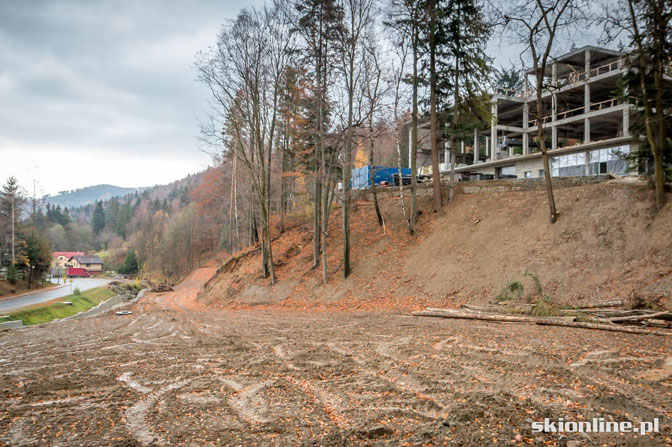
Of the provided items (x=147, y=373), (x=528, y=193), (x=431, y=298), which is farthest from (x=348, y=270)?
(x=147, y=373)

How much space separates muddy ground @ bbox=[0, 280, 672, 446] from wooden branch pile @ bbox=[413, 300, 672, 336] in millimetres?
738

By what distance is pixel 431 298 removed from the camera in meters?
15.4

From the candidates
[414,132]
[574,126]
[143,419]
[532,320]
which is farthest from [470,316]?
[574,126]

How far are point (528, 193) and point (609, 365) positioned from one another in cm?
1556

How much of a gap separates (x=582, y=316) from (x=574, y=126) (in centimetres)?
3014

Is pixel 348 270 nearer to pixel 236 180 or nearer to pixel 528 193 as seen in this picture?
pixel 528 193

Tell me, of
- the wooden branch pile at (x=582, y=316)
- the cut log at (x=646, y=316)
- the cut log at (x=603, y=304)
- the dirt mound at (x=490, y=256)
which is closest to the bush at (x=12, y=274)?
the dirt mound at (x=490, y=256)

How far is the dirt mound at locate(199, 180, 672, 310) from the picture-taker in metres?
12.4

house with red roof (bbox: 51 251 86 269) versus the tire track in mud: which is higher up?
the tire track in mud

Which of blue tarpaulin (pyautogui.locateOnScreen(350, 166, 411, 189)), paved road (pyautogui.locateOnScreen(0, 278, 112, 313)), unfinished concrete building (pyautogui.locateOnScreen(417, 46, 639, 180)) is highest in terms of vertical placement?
unfinished concrete building (pyautogui.locateOnScreen(417, 46, 639, 180))

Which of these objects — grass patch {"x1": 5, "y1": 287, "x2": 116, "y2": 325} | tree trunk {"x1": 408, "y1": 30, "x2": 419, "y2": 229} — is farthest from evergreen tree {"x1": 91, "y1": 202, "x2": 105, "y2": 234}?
tree trunk {"x1": 408, "y1": 30, "x2": 419, "y2": 229}

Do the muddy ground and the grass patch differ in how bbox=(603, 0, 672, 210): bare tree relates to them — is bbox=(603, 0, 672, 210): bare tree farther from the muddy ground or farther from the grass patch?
the grass patch

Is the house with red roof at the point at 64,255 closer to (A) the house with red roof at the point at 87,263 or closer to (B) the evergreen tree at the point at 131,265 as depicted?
(A) the house with red roof at the point at 87,263

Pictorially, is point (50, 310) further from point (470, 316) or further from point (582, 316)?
point (582, 316)
